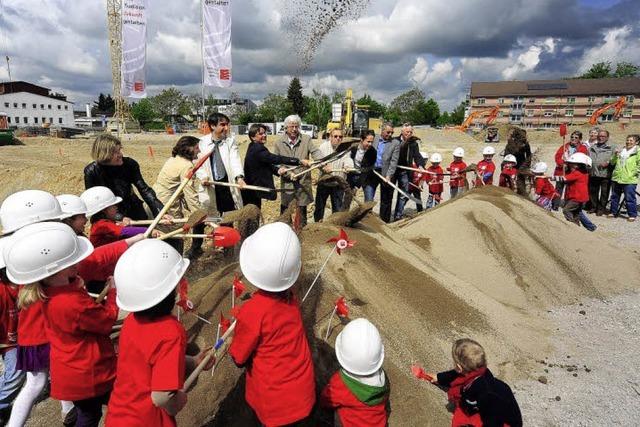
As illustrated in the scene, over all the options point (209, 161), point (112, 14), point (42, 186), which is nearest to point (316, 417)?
point (209, 161)

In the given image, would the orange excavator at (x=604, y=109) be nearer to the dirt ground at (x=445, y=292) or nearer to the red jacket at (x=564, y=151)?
the red jacket at (x=564, y=151)

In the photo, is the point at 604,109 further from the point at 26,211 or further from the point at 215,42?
the point at 26,211

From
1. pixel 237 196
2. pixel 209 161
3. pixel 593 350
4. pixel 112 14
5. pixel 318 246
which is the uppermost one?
pixel 112 14

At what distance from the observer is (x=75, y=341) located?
6.66 feet

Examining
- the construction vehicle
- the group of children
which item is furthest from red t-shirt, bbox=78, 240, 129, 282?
the construction vehicle

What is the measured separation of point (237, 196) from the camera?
459 cm

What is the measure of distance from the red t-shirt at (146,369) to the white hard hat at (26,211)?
4.44 ft

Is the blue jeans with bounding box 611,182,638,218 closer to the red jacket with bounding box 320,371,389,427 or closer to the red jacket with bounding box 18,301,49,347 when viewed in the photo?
the red jacket with bounding box 320,371,389,427

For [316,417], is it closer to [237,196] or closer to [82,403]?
[82,403]

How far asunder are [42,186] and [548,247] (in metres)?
12.0

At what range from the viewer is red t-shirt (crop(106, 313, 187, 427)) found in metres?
1.64

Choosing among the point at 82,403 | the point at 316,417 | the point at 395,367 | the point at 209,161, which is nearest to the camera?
the point at 82,403

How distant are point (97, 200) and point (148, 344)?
187 centimetres

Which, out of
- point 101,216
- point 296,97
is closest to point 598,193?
point 101,216
